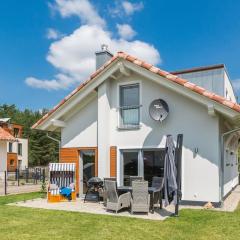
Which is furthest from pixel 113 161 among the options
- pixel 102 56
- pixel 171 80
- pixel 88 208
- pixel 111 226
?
pixel 102 56

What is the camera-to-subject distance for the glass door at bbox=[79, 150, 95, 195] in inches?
572

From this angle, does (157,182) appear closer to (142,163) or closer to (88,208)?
(142,163)

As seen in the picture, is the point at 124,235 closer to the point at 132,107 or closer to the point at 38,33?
the point at 132,107

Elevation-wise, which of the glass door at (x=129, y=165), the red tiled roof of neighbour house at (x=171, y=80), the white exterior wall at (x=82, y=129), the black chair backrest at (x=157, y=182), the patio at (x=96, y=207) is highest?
the red tiled roof of neighbour house at (x=171, y=80)

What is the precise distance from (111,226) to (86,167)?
626 centimetres

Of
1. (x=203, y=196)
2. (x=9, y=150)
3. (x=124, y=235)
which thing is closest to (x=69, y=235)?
(x=124, y=235)

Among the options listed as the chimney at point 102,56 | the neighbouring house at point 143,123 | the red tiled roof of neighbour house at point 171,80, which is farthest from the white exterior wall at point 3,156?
the chimney at point 102,56

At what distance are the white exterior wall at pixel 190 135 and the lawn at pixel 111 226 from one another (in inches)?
61.7

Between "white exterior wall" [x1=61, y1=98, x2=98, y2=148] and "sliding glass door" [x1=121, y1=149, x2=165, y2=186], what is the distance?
1.73 metres

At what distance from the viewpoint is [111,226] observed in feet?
28.3

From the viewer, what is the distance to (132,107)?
13.7 m

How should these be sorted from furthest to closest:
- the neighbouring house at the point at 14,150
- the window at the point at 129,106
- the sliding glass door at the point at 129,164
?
the neighbouring house at the point at 14,150, the window at the point at 129,106, the sliding glass door at the point at 129,164

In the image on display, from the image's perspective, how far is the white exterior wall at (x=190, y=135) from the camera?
463 inches

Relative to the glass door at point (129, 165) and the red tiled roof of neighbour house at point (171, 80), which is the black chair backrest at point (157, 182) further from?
the red tiled roof of neighbour house at point (171, 80)
